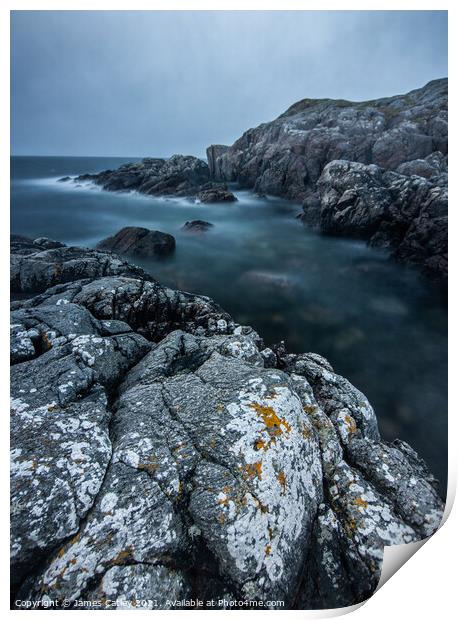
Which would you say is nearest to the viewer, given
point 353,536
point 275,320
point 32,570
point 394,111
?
point 32,570

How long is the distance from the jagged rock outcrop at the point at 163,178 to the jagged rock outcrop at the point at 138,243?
8.60 feet

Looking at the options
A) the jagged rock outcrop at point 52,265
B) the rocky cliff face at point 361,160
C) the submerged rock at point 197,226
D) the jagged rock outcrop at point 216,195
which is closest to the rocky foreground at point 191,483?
the jagged rock outcrop at point 52,265

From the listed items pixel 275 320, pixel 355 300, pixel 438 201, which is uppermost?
pixel 438 201

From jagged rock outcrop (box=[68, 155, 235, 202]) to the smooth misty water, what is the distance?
25.9 inches

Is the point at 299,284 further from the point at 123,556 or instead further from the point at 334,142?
the point at 334,142

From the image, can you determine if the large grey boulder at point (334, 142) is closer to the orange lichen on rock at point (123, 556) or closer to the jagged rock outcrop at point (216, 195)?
the jagged rock outcrop at point (216, 195)

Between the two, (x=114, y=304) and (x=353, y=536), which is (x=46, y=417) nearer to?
(x=114, y=304)

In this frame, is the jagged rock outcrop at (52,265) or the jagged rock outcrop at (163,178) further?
the jagged rock outcrop at (163,178)

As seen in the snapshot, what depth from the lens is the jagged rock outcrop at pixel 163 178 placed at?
27.1 feet

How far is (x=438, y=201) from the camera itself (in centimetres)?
839
